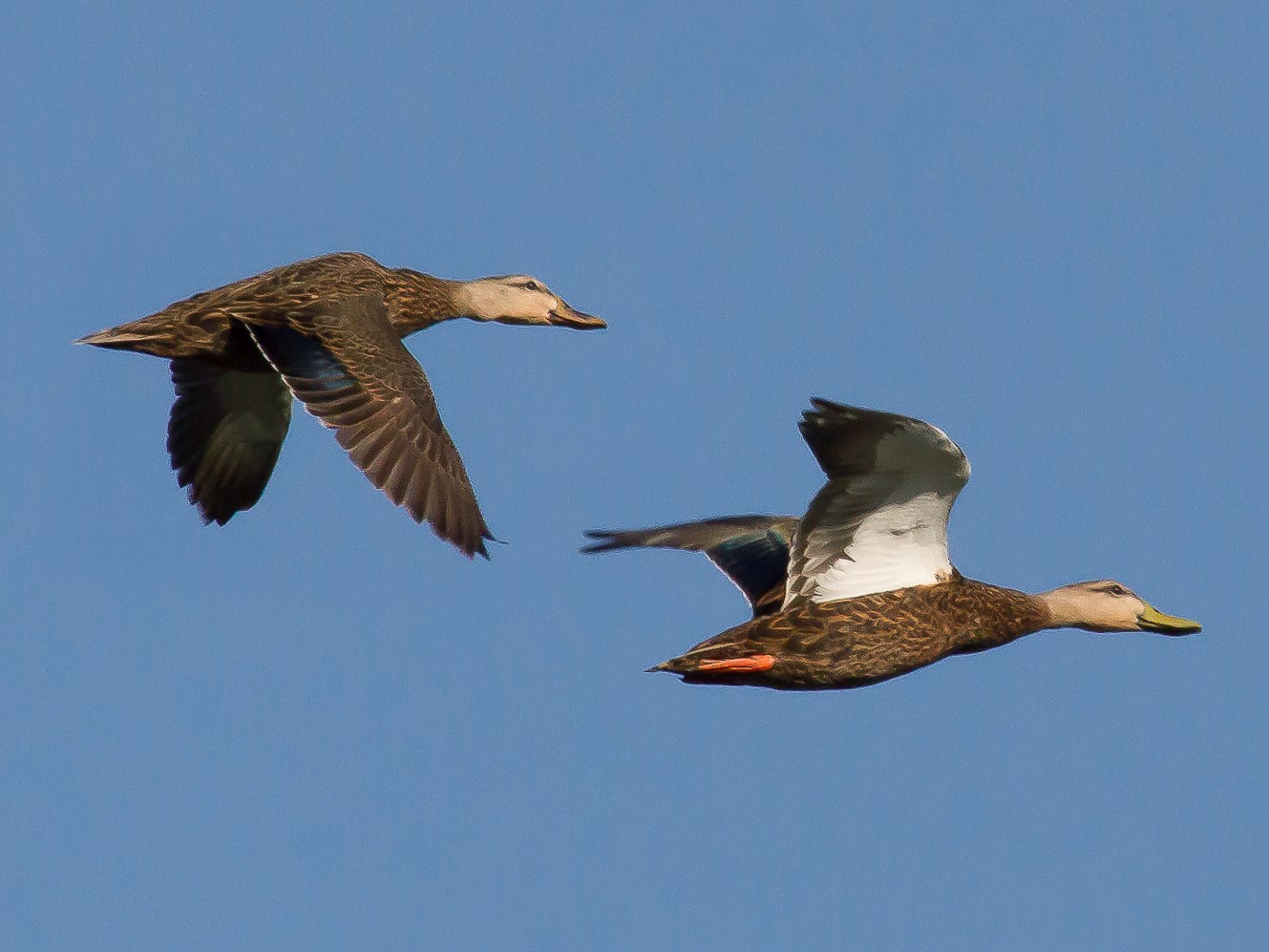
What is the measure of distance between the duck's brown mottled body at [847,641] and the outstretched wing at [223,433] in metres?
5.14

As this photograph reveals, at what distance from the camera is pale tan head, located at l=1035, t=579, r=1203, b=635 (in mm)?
15078

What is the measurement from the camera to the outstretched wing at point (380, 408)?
44.6 feet

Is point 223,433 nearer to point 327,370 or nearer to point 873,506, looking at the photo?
point 327,370

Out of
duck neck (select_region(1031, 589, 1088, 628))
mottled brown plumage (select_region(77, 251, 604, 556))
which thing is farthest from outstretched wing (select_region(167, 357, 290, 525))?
duck neck (select_region(1031, 589, 1088, 628))

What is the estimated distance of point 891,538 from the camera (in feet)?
45.5

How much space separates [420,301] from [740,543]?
9.84ft

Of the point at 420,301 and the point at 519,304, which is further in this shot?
the point at 519,304

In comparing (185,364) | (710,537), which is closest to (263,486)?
(185,364)

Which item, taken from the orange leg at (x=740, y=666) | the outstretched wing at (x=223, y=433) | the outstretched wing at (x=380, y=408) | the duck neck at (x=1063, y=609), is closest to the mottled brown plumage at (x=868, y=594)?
the orange leg at (x=740, y=666)

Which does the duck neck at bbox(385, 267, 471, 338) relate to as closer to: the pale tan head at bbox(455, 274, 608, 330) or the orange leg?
the pale tan head at bbox(455, 274, 608, 330)

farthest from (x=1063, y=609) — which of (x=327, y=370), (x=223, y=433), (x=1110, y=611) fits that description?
(x=223, y=433)

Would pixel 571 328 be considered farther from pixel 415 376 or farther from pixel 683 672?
pixel 683 672

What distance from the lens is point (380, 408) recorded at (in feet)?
46.0

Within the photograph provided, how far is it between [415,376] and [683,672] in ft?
8.91
